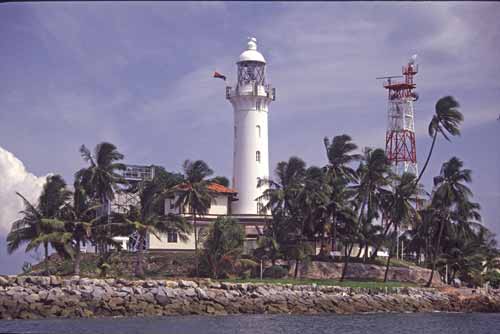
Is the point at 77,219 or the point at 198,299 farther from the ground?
the point at 77,219

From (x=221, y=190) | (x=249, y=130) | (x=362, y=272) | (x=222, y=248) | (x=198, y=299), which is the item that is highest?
(x=249, y=130)

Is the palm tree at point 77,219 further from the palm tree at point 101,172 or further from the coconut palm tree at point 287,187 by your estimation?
the coconut palm tree at point 287,187

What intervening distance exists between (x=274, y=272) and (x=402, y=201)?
8758 mm

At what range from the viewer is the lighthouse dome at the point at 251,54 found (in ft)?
176

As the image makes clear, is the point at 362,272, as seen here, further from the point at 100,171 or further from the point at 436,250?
the point at 100,171

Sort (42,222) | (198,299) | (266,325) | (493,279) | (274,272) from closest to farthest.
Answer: (266,325) < (198,299) < (42,222) < (274,272) < (493,279)

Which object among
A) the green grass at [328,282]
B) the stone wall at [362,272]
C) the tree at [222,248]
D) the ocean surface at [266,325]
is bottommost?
the ocean surface at [266,325]

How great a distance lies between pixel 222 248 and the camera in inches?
1729

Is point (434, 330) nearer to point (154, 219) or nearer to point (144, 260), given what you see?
point (154, 219)

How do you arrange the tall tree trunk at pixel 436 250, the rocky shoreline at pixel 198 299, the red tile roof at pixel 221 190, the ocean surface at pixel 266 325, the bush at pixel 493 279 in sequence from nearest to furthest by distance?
the ocean surface at pixel 266 325
the rocky shoreline at pixel 198 299
the tall tree trunk at pixel 436 250
the red tile roof at pixel 221 190
the bush at pixel 493 279

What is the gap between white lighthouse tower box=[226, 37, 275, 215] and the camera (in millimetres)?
53031

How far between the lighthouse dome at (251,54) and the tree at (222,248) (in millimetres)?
13817

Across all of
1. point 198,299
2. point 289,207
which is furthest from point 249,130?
point 198,299

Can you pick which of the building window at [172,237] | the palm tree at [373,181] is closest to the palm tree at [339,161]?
the palm tree at [373,181]
